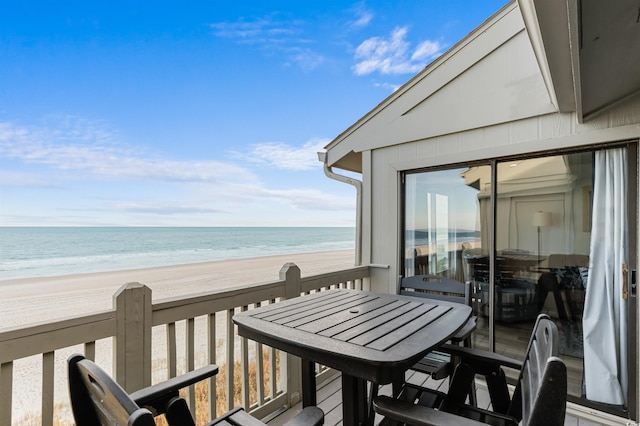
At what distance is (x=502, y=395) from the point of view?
1.61 meters

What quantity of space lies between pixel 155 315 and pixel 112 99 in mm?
22441

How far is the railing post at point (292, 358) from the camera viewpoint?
249cm

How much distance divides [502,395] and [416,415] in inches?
33.3

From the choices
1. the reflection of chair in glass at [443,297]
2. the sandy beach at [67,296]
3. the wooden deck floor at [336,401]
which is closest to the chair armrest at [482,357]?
the reflection of chair in glass at [443,297]

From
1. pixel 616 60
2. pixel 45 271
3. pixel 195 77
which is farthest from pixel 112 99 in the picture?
pixel 616 60

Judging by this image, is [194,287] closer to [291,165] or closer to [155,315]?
[155,315]

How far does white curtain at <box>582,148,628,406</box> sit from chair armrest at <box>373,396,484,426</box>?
6.85 ft

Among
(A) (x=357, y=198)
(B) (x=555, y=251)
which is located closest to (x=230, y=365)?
(A) (x=357, y=198)

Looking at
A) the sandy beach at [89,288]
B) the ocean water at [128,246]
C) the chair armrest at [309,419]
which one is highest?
the chair armrest at [309,419]

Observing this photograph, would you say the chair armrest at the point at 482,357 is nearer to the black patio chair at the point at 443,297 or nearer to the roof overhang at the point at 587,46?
the black patio chair at the point at 443,297

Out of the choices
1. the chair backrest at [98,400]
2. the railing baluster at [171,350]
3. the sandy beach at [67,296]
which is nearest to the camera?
the chair backrest at [98,400]

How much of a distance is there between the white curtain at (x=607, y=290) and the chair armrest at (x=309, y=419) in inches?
94.5

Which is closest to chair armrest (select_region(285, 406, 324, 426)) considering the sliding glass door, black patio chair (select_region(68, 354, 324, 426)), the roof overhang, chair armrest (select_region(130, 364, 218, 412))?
black patio chair (select_region(68, 354, 324, 426))

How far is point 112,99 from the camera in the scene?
64.1 feet
